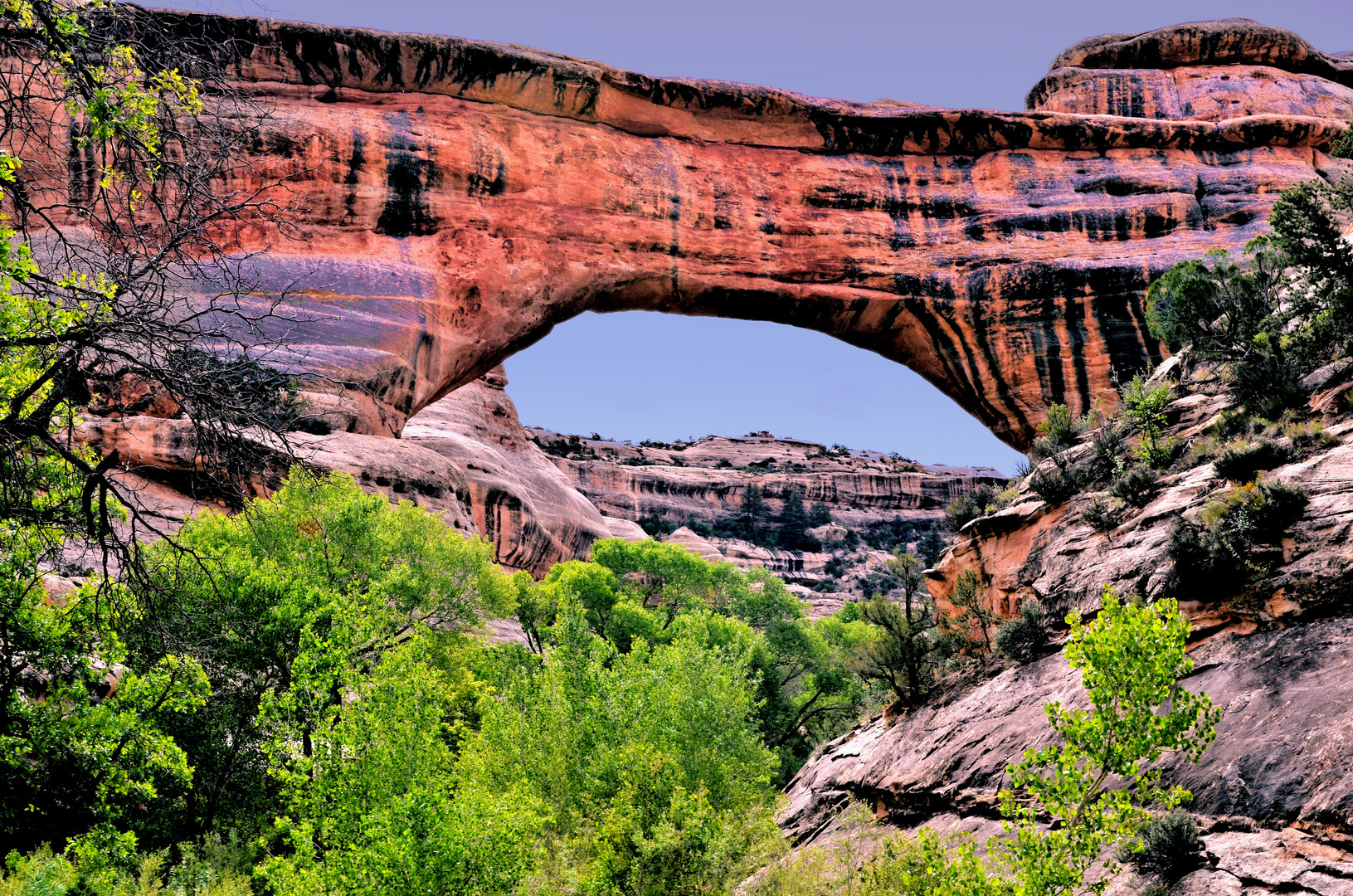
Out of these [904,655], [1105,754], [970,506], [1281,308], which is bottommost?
[904,655]

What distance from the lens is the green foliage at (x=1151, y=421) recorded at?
604 inches

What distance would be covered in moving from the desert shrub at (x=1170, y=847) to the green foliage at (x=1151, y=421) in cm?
789

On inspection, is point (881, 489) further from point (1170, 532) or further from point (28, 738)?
point (28, 738)

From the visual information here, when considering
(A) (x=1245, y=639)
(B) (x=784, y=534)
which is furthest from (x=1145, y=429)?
(B) (x=784, y=534)

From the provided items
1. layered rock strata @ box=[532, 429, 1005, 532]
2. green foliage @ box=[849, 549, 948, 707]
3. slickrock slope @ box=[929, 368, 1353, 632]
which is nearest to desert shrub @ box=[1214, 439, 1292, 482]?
slickrock slope @ box=[929, 368, 1353, 632]

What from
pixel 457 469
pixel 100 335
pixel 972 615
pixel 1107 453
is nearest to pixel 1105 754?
pixel 972 615

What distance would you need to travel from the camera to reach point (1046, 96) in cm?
3347

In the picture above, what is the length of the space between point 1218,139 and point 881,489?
6407 cm

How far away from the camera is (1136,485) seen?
48.9 feet

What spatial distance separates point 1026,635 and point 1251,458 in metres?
4.07

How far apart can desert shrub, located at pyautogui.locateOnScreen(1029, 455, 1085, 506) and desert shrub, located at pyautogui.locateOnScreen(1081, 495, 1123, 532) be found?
1.21 metres

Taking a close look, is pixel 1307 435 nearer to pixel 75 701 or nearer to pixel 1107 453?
pixel 1107 453

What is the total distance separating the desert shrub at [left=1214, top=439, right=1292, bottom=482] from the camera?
12500 millimetres

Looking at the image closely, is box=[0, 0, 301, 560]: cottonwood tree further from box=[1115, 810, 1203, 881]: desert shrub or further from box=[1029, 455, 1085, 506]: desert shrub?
box=[1029, 455, 1085, 506]: desert shrub
